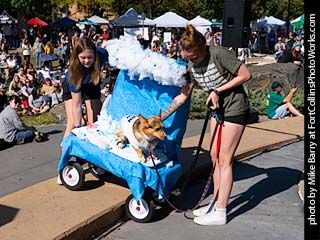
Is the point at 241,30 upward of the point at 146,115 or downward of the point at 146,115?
upward

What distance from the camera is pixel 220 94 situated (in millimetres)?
4730

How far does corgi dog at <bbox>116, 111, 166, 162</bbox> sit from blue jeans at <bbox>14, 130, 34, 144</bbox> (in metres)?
4.04

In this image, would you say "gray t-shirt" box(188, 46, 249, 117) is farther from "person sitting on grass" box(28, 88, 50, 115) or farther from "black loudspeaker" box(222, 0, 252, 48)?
"person sitting on grass" box(28, 88, 50, 115)

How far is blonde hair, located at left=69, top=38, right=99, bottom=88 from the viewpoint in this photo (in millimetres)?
5617

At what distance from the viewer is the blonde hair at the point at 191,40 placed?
4.53m

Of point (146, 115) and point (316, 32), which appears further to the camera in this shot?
point (146, 115)

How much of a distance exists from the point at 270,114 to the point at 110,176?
A: 21.5ft

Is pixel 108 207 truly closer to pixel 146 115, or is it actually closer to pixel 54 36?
pixel 146 115

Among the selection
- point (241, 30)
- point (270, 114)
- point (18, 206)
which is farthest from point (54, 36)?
point (18, 206)

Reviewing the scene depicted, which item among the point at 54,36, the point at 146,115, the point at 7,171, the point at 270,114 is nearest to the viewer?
the point at 146,115

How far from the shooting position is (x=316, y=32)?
4.38 m

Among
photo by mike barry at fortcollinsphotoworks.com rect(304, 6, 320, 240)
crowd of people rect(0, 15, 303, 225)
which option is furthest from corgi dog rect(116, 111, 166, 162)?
photo by mike barry at fortcollinsphotoworks.com rect(304, 6, 320, 240)

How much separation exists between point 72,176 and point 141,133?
1040 millimetres

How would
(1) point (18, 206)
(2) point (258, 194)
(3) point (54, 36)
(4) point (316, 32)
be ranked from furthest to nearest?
(3) point (54, 36) < (2) point (258, 194) < (1) point (18, 206) < (4) point (316, 32)
